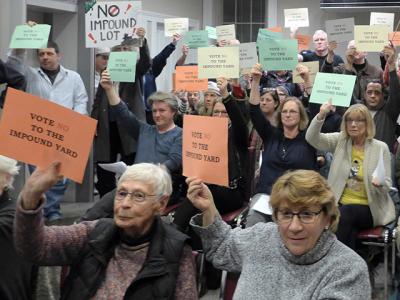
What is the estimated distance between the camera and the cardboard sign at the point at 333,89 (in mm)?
4750

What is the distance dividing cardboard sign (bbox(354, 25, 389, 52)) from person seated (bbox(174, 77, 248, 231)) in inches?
56.9

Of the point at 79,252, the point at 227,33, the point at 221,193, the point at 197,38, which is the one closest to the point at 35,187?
the point at 79,252

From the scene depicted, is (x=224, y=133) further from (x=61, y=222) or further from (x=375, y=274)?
(x=61, y=222)

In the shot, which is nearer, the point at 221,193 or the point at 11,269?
the point at 11,269

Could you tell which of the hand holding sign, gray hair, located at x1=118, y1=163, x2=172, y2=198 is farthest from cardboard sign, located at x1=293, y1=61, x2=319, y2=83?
the hand holding sign

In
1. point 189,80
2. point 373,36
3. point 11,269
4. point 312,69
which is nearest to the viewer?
point 11,269

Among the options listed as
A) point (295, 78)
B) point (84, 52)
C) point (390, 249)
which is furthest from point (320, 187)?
point (84, 52)

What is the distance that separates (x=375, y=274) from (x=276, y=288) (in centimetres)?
258

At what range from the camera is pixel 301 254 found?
7.65 ft

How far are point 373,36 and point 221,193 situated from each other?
214 centimetres

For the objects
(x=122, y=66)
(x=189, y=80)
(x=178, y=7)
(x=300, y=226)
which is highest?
(x=178, y=7)

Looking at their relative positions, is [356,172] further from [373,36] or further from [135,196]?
[135,196]

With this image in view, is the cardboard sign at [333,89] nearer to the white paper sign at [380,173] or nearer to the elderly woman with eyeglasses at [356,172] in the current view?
the elderly woman with eyeglasses at [356,172]

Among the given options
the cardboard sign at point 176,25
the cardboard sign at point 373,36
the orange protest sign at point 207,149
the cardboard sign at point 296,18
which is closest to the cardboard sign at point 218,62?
the cardboard sign at point 373,36
